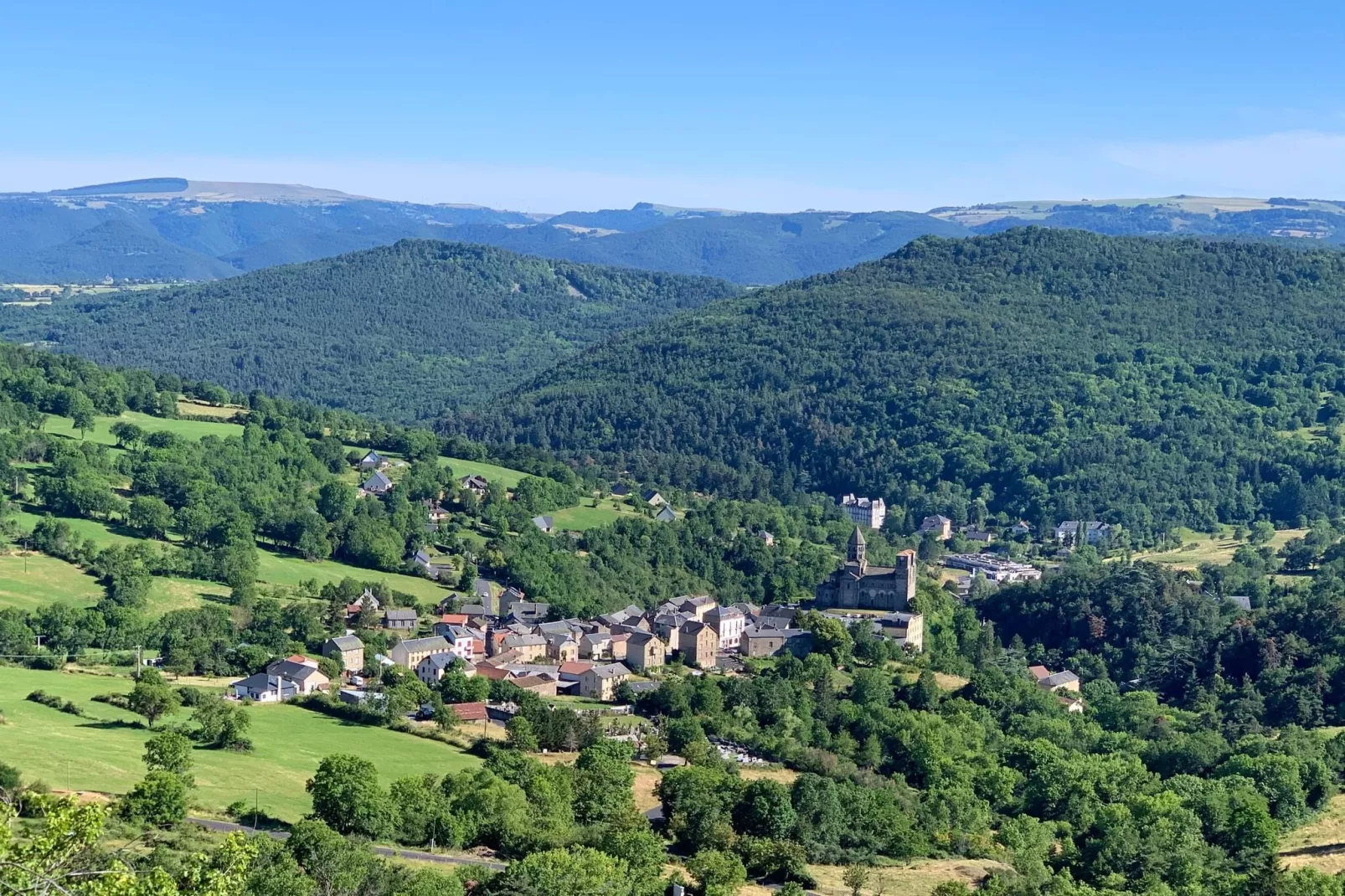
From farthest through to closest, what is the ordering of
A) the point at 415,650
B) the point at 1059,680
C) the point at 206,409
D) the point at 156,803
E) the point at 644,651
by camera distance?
1. the point at 206,409
2. the point at 1059,680
3. the point at 644,651
4. the point at 415,650
5. the point at 156,803

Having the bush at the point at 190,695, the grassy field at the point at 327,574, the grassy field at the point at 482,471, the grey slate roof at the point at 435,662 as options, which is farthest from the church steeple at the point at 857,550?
the bush at the point at 190,695

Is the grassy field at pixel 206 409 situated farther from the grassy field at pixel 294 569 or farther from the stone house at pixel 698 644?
the stone house at pixel 698 644

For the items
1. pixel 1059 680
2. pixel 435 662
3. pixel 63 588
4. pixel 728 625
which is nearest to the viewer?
pixel 435 662

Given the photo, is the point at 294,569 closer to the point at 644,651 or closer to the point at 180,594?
the point at 180,594

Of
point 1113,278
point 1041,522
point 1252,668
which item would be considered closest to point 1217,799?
point 1252,668

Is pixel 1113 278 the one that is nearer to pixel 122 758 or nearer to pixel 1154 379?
pixel 1154 379

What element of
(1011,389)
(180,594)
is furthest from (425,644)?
(1011,389)
